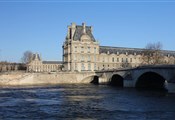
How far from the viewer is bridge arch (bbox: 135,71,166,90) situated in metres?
80.4

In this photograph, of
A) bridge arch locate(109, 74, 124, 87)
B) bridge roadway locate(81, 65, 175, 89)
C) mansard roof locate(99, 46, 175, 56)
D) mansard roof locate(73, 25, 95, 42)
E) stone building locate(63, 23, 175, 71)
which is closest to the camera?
bridge roadway locate(81, 65, 175, 89)

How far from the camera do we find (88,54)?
5049 inches

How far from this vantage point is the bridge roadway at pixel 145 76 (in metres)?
65.4

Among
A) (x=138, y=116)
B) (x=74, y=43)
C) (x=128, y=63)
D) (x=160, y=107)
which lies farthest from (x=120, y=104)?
(x=128, y=63)

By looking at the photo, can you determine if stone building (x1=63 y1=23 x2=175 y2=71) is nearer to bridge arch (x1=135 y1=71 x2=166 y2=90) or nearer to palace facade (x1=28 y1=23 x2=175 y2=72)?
palace facade (x1=28 y1=23 x2=175 y2=72)

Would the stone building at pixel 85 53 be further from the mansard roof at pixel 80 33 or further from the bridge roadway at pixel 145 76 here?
the bridge roadway at pixel 145 76

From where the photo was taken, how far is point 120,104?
46625mm

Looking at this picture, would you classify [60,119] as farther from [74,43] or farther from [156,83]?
[74,43]

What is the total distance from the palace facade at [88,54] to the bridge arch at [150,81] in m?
44.4

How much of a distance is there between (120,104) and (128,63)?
9410 cm

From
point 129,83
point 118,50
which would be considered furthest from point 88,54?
point 129,83

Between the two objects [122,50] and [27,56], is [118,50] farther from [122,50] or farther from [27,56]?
[27,56]

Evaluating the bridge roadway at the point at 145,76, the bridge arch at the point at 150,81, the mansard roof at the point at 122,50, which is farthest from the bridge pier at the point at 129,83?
the mansard roof at the point at 122,50

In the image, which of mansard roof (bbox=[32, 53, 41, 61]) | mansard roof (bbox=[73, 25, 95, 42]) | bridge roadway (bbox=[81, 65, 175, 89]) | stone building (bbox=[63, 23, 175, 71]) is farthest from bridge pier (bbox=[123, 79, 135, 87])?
mansard roof (bbox=[32, 53, 41, 61])
